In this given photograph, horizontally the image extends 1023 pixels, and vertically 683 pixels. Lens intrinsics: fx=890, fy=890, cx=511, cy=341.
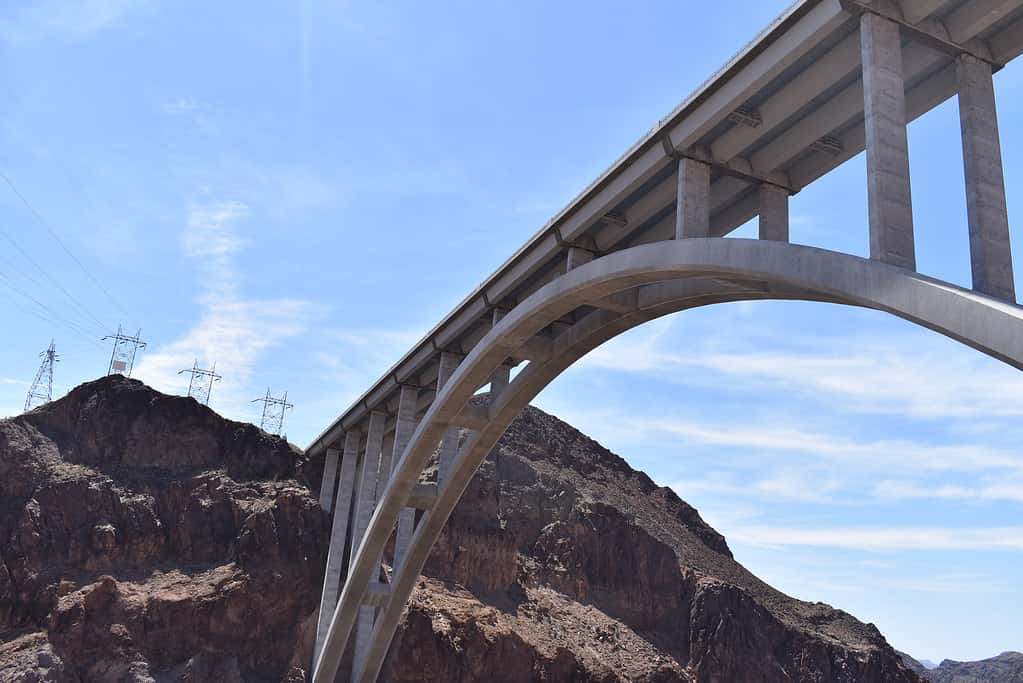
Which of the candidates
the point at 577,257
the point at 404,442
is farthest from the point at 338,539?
the point at 577,257

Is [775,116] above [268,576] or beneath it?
above

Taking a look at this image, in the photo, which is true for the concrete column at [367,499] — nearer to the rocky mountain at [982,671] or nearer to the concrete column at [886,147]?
the concrete column at [886,147]

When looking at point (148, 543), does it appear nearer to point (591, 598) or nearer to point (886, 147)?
point (591, 598)

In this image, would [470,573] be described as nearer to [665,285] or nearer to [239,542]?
[239,542]

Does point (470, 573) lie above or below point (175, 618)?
above

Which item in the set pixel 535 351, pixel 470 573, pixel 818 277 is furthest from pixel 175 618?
pixel 818 277
